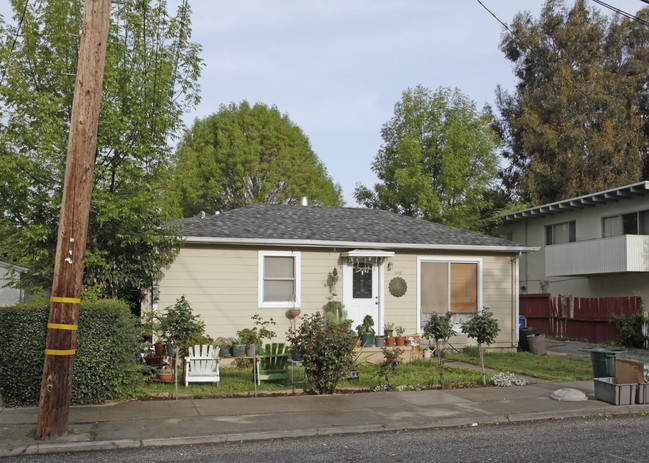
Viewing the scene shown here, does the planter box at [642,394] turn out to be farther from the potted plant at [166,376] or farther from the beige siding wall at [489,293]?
the potted plant at [166,376]

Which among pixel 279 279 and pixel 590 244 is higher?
pixel 590 244

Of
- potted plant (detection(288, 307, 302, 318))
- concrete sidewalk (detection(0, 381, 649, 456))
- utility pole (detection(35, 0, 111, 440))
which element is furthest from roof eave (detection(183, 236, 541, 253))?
utility pole (detection(35, 0, 111, 440))

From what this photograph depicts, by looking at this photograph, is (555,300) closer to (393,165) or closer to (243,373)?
(393,165)

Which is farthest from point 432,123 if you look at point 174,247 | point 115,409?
point 115,409

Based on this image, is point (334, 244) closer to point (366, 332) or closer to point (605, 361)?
point (366, 332)

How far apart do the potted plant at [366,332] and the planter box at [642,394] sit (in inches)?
232

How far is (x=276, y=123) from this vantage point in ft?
121

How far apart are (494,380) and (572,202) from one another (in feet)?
51.2

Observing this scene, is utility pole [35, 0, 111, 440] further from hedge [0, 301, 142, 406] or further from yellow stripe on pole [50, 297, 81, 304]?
hedge [0, 301, 142, 406]

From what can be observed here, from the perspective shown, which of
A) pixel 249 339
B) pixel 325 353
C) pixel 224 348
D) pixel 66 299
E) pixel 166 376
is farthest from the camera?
pixel 224 348

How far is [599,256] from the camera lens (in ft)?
74.6

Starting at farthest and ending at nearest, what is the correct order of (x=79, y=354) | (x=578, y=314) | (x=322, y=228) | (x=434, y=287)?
1. (x=578, y=314)
2. (x=322, y=228)
3. (x=434, y=287)
4. (x=79, y=354)

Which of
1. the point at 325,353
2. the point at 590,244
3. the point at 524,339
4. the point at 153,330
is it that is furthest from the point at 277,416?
the point at 590,244

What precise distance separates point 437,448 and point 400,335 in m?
7.81
